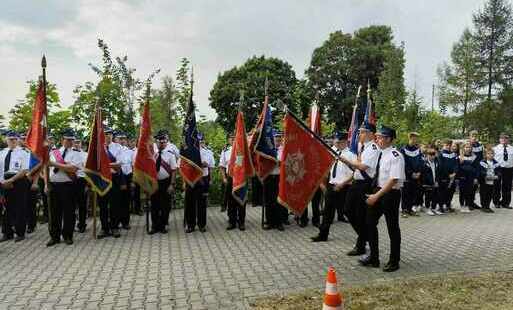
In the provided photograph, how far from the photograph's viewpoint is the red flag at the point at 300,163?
7.33 metres

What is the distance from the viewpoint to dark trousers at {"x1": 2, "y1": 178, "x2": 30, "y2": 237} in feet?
30.5

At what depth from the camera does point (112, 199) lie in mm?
9930

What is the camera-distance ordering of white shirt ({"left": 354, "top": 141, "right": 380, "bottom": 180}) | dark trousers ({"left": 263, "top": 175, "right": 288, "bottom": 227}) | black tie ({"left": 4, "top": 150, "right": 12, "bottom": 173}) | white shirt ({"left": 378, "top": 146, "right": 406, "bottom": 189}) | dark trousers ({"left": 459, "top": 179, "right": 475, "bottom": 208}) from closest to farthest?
white shirt ({"left": 378, "top": 146, "right": 406, "bottom": 189}), white shirt ({"left": 354, "top": 141, "right": 380, "bottom": 180}), black tie ({"left": 4, "top": 150, "right": 12, "bottom": 173}), dark trousers ({"left": 263, "top": 175, "right": 288, "bottom": 227}), dark trousers ({"left": 459, "top": 179, "right": 475, "bottom": 208})

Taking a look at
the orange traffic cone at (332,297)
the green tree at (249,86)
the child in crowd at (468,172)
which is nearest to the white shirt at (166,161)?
the orange traffic cone at (332,297)

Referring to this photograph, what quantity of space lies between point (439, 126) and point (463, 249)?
737 inches

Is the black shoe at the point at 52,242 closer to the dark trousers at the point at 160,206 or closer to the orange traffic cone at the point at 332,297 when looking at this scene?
the dark trousers at the point at 160,206

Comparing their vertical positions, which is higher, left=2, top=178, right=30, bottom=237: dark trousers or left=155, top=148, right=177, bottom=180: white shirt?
left=155, top=148, right=177, bottom=180: white shirt

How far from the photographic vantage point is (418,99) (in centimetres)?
2627

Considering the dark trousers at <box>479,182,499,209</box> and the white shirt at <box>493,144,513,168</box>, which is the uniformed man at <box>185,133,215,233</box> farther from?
the white shirt at <box>493,144,513,168</box>

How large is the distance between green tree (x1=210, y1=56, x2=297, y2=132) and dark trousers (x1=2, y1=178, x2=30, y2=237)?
3047 cm

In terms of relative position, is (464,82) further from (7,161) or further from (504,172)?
(7,161)

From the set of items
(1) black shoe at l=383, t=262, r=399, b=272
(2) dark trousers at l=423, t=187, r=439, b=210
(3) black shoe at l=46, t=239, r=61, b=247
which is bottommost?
(3) black shoe at l=46, t=239, r=61, b=247

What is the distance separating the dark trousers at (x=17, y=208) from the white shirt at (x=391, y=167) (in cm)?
685

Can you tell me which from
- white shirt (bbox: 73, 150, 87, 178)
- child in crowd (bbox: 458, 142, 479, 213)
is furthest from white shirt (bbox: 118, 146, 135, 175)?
child in crowd (bbox: 458, 142, 479, 213)
